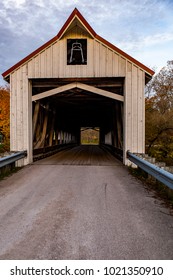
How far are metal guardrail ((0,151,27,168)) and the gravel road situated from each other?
0.89m

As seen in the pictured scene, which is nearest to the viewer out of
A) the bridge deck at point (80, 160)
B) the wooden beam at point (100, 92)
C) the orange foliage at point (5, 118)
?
the wooden beam at point (100, 92)

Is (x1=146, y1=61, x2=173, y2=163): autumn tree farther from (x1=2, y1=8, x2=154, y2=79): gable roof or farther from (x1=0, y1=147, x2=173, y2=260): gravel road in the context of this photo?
(x1=0, y1=147, x2=173, y2=260): gravel road

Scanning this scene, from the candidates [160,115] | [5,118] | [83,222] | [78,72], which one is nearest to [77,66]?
[78,72]

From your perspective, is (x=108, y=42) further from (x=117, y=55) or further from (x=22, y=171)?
(x=22, y=171)

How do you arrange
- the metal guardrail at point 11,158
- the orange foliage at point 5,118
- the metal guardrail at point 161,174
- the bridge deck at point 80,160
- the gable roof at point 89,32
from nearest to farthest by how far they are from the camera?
the metal guardrail at point 161,174, the metal guardrail at point 11,158, the gable roof at point 89,32, the bridge deck at point 80,160, the orange foliage at point 5,118

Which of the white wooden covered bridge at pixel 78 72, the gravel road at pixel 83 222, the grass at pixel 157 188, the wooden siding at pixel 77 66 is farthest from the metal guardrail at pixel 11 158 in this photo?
the grass at pixel 157 188

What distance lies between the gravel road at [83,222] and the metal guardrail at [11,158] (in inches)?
35.1

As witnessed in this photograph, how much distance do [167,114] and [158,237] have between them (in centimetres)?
1370

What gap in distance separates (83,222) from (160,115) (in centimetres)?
1349

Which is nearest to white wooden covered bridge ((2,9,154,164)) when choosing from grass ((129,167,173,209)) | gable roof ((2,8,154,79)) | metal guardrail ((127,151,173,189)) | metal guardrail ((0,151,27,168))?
gable roof ((2,8,154,79))

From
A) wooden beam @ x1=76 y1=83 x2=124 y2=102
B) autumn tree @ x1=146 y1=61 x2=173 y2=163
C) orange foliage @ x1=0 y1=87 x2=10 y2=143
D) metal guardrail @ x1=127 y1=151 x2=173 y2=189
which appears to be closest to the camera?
metal guardrail @ x1=127 y1=151 x2=173 y2=189

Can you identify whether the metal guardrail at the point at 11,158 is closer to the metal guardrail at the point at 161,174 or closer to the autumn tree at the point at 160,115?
the metal guardrail at the point at 161,174

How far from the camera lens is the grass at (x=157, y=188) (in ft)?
13.7

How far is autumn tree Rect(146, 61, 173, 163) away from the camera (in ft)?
48.8
